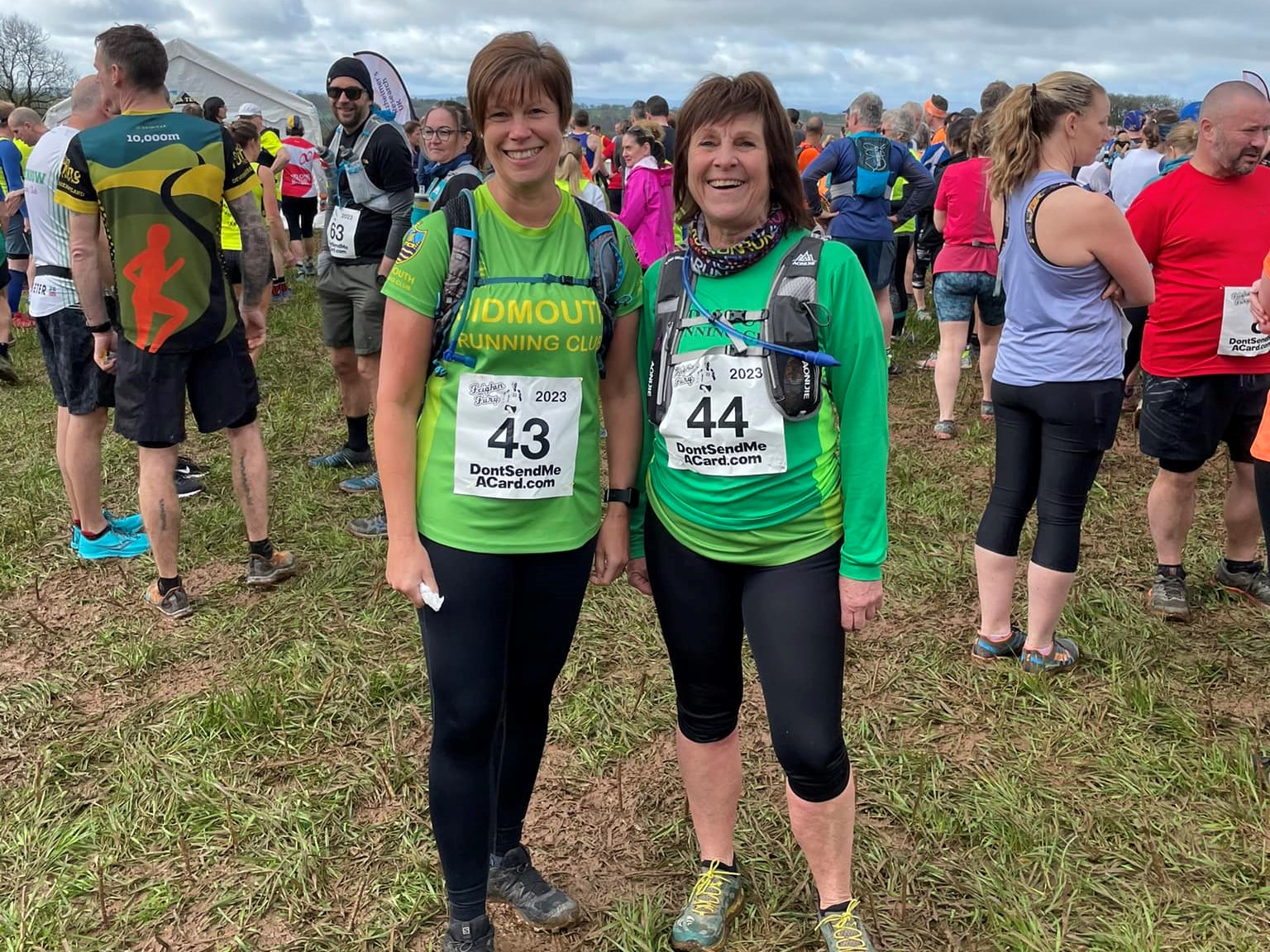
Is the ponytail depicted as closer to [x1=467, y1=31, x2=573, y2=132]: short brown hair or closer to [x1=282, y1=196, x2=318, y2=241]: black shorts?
[x1=467, y1=31, x2=573, y2=132]: short brown hair

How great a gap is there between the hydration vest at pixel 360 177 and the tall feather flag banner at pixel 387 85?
1.96 metres

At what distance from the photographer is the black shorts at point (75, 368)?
4.43 metres

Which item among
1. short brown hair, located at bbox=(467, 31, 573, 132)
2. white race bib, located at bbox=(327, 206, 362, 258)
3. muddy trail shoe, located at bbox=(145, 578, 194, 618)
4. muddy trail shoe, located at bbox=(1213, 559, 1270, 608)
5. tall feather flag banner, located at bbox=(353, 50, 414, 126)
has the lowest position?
muddy trail shoe, located at bbox=(145, 578, 194, 618)

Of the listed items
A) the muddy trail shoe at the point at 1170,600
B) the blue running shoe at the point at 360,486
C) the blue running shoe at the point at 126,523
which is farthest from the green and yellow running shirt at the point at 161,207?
the muddy trail shoe at the point at 1170,600

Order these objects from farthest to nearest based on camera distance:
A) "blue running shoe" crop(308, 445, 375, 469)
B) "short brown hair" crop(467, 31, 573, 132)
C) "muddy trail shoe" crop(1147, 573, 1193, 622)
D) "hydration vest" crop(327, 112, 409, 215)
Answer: "blue running shoe" crop(308, 445, 375, 469)
"hydration vest" crop(327, 112, 409, 215)
"muddy trail shoe" crop(1147, 573, 1193, 622)
"short brown hair" crop(467, 31, 573, 132)

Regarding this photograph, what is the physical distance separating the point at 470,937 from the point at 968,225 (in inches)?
204

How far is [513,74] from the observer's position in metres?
1.89

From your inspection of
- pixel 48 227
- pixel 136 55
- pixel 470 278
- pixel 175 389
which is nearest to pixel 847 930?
pixel 470 278

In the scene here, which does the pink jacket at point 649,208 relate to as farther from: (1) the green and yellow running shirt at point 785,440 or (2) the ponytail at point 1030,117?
(1) the green and yellow running shirt at point 785,440

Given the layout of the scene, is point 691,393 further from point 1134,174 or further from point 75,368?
point 1134,174

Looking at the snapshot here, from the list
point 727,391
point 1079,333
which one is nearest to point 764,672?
point 727,391

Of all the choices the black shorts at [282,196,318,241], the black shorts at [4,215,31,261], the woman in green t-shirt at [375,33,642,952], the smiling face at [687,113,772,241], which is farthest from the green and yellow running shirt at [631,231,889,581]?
the black shorts at [282,196,318,241]

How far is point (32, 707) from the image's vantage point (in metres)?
3.45

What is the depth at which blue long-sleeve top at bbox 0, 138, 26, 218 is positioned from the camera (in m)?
8.12
